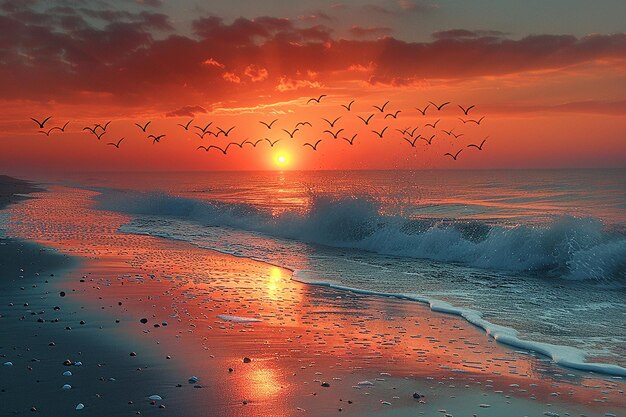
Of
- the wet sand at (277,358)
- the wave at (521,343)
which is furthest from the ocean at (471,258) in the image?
the wet sand at (277,358)

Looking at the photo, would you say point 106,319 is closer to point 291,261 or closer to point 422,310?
point 422,310

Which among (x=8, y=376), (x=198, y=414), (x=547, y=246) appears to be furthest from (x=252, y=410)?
(x=547, y=246)

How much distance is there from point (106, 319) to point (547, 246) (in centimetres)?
1588

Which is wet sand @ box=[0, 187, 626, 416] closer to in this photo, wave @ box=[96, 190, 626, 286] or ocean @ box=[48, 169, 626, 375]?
ocean @ box=[48, 169, 626, 375]

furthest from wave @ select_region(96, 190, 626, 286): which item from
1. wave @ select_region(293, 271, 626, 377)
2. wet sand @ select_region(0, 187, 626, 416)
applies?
wet sand @ select_region(0, 187, 626, 416)

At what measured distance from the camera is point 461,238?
24.1 meters

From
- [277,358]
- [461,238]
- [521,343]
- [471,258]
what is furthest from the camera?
[461,238]

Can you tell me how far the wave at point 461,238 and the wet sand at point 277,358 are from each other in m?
8.56

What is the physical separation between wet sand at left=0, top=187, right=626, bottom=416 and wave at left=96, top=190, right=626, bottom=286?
856 cm

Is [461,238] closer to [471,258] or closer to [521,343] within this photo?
[471,258]

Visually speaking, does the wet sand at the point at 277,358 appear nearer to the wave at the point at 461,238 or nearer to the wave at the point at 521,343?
the wave at the point at 521,343

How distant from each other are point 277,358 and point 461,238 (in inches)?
659

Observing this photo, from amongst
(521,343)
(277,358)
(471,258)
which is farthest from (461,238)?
(277,358)

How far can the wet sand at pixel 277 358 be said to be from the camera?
6.89 metres
